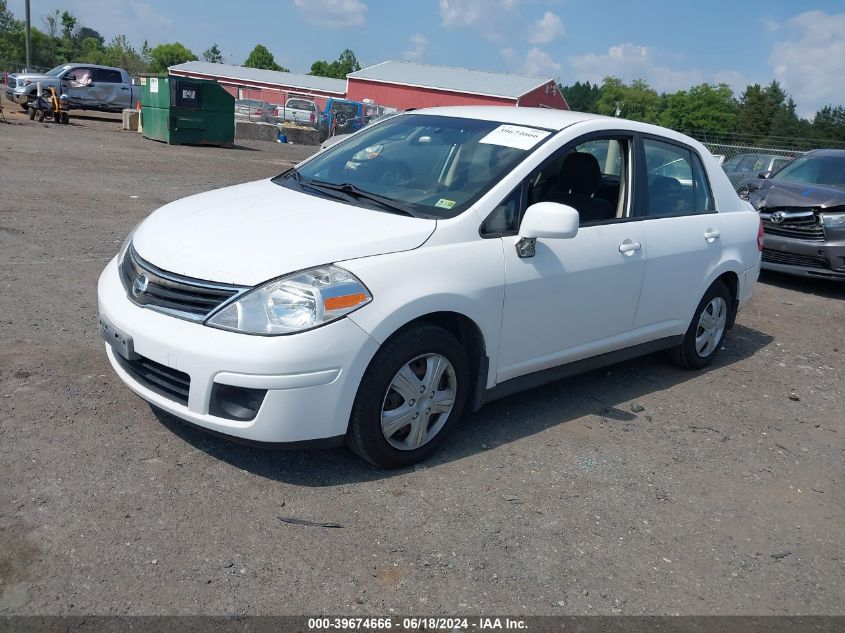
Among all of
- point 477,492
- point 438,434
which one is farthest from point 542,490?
point 438,434

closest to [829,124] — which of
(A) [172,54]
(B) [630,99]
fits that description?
(B) [630,99]

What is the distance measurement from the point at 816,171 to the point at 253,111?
29.3m

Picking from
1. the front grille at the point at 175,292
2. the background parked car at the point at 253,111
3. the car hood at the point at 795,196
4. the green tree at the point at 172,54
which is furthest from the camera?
the green tree at the point at 172,54

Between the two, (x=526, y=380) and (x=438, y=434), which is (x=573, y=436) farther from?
(x=438, y=434)

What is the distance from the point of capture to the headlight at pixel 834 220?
9.13 metres

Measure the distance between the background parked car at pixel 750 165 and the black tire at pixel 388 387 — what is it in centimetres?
1264

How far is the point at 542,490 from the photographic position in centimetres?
383

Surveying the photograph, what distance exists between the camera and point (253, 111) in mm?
35656

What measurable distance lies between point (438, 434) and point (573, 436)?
37.8 inches

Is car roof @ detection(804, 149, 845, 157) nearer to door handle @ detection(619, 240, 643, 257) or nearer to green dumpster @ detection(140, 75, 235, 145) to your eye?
door handle @ detection(619, 240, 643, 257)

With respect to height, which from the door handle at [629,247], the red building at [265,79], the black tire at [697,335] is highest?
the red building at [265,79]

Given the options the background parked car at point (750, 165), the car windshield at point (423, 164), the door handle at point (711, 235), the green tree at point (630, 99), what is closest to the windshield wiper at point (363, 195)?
the car windshield at point (423, 164)

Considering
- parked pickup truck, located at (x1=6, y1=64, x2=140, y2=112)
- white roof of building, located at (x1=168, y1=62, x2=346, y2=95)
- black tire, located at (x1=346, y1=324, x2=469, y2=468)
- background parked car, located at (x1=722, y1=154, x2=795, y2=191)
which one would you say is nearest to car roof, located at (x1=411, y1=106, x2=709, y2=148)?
black tire, located at (x1=346, y1=324, x2=469, y2=468)

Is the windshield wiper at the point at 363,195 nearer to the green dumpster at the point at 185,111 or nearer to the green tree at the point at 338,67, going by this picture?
the green dumpster at the point at 185,111
